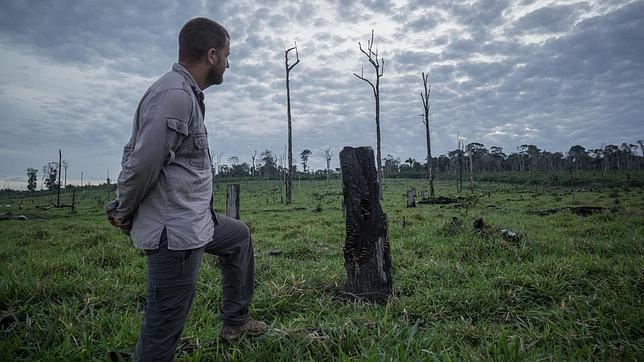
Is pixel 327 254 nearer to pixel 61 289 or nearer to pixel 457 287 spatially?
pixel 457 287

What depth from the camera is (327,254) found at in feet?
22.5

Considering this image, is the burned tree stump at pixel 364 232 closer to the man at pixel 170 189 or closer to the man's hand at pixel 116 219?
the man at pixel 170 189

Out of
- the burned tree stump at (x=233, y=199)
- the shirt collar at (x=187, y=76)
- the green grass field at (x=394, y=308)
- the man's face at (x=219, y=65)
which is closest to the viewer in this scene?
the shirt collar at (x=187, y=76)

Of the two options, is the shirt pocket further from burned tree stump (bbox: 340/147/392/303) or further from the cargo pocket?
burned tree stump (bbox: 340/147/392/303)

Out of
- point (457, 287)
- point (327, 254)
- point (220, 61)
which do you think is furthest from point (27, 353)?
point (327, 254)

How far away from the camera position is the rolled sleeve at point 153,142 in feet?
6.16

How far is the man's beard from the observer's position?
2.33 m

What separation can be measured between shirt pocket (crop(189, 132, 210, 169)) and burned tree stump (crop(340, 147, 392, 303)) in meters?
2.09

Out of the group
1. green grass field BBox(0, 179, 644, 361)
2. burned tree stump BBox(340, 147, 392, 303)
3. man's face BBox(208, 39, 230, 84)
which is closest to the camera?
man's face BBox(208, 39, 230, 84)

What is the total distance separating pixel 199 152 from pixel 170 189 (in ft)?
1.01

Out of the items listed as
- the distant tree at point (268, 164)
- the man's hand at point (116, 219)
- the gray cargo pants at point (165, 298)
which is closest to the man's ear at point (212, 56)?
the man's hand at point (116, 219)

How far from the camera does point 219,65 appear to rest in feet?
7.70

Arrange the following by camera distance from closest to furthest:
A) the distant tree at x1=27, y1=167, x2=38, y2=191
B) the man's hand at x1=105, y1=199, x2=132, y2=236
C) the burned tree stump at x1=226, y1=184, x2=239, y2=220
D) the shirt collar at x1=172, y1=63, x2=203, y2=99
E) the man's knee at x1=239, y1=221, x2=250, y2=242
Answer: the man's hand at x1=105, y1=199, x2=132, y2=236 < the shirt collar at x1=172, y1=63, x2=203, y2=99 < the man's knee at x1=239, y1=221, x2=250, y2=242 < the burned tree stump at x1=226, y1=184, x2=239, y2=220 < the distant tree at x1=27, y1=167, x2=38, y2=191

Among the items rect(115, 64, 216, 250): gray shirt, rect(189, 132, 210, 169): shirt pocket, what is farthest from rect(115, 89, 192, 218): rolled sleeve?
rect(189, 132, 210, 169): shirt pocket
